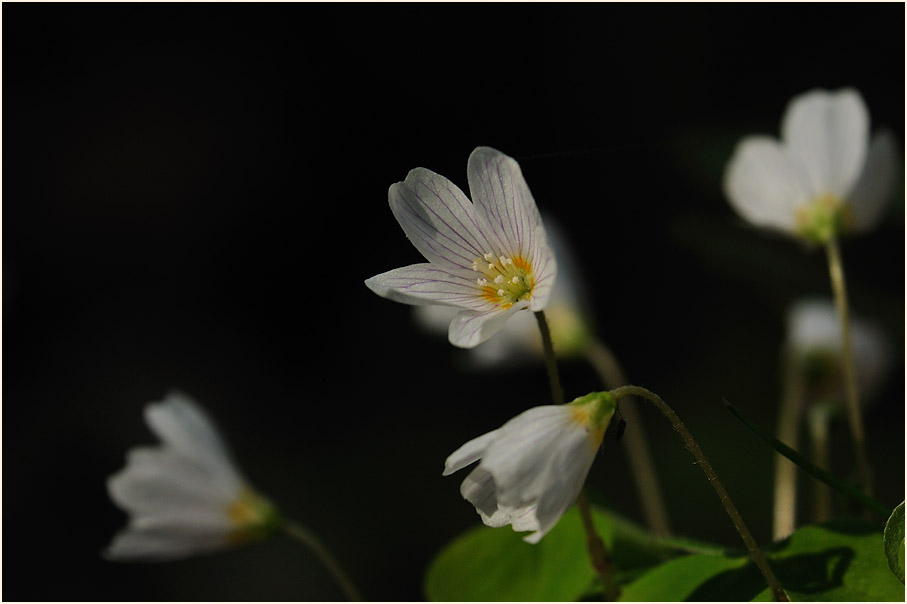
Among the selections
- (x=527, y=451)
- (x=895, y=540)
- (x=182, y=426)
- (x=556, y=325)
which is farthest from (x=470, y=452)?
(x=556, y=325)

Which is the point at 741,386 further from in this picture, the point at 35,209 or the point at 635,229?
the point at 35,209

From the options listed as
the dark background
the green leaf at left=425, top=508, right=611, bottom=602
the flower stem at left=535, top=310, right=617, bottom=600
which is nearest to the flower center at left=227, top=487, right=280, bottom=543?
the green leaf at left=425, top=508, right=611, bottom=602

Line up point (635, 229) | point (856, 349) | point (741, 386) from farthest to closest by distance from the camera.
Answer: point (635, 229)
point (741, 386)
point (856, 349)

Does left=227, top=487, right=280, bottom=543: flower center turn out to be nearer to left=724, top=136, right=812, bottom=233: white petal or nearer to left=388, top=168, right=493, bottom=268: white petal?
left=388, top=168, right=493, bottom=268: white petal

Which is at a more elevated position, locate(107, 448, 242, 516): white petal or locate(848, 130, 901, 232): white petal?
locate(848, 130, 901, 232): white petal

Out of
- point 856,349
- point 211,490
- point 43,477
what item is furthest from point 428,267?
point 43,477
